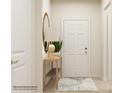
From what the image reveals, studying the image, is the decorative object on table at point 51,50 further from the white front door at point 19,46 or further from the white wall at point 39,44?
the white front door at point 19,46

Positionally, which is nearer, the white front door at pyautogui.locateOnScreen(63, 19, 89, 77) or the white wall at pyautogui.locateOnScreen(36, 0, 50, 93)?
the white wall at pyautogui.locateOnScreen(36, 0, 50, 93)

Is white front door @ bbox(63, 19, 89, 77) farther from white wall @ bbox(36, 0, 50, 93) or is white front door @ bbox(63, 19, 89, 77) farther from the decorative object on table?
white wall @ bbox(36, 0, 50, 93)

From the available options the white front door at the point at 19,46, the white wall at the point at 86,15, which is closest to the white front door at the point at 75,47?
the white wall at the point at 86,15

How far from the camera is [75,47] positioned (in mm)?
7695

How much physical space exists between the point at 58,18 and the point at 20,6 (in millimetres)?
4986

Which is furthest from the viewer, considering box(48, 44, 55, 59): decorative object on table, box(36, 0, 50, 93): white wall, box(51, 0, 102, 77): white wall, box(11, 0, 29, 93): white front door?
box(51, 0, 102, 77): white wall

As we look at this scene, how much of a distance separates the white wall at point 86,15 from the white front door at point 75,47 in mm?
212

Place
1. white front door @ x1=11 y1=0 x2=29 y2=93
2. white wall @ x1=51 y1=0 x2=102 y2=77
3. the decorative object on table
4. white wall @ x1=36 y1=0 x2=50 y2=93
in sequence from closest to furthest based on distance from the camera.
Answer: white front door @ x1=11 y1=0 x2=29 y2=93 → white wall @ x1=36 y1=0 x2=50 y2=93 → the decorative object on table → white wall @ x1=51 y1=0 x2=102 y2=77

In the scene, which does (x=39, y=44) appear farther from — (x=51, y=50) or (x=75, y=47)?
(x=75, y=47)

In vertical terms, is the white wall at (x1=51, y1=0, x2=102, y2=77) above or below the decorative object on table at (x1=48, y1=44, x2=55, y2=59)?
above

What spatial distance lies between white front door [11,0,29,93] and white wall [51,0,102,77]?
462 cm

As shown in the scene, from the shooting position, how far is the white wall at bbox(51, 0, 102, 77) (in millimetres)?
7602

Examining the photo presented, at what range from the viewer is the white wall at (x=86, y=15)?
24.9ft

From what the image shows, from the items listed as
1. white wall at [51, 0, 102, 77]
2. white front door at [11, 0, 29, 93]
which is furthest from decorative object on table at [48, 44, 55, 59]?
white front door at [11, 0, 29, 93]
